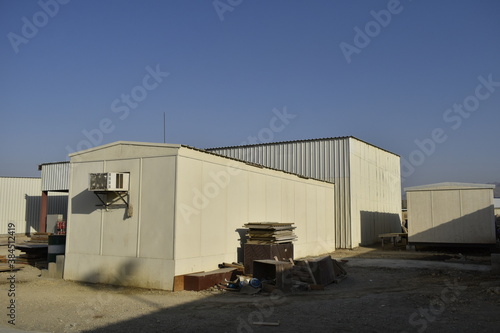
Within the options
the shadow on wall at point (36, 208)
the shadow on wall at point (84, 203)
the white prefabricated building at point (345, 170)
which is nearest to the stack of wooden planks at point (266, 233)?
the shadow on wall at point (84, 203)

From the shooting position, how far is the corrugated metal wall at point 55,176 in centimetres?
3306

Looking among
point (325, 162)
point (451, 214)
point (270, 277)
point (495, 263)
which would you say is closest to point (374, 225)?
point (325, 162)

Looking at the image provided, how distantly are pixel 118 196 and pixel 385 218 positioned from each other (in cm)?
2174

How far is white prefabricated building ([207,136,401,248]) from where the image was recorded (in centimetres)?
2384

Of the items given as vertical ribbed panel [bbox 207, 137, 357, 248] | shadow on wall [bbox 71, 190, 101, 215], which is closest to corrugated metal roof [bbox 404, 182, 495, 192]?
vertical ribbed panel [bbox 207, 137, 357, 248]

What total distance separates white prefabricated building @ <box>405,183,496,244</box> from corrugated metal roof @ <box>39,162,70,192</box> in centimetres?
2502

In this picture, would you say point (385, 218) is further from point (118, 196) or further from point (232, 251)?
point (118, 196)

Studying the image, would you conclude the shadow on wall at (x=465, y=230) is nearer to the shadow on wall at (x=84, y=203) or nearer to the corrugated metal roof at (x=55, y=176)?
the shadow on wall at (x=84, y=203)

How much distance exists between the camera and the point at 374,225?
27.1m

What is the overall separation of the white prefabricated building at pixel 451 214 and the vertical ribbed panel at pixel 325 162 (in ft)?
11.2

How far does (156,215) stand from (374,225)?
1875cm

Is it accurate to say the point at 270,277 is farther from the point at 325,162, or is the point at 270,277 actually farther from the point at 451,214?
the point at 325,162

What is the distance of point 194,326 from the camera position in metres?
7.61

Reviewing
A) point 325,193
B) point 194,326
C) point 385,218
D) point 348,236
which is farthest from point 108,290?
point 385,218
